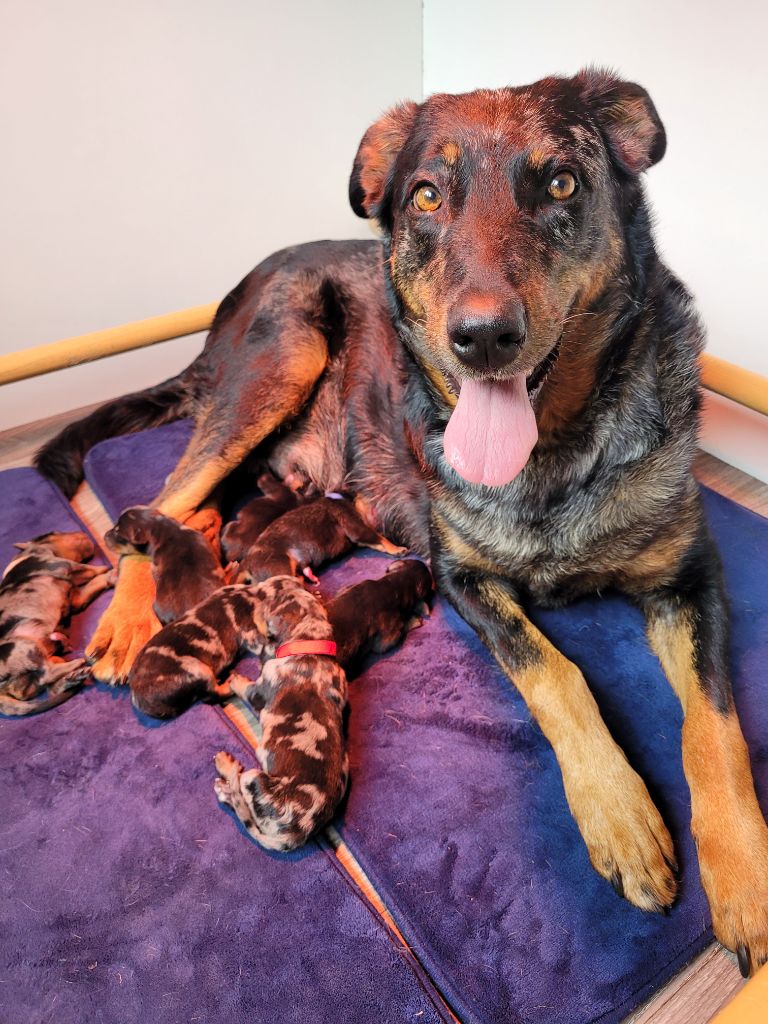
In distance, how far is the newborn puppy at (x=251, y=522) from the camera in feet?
9.38

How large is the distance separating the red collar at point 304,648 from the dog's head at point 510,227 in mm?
668

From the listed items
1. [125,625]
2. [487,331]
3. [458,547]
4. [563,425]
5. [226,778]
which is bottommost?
[226,778]

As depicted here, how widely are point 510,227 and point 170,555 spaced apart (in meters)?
1.56

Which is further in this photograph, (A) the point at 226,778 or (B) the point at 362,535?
(B) the point at 362,535

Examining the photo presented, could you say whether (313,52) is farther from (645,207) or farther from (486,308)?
(486,308)

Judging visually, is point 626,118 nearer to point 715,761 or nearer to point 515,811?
point 715,761

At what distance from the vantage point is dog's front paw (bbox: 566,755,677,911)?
5.81ft

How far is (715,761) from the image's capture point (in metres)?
1.87

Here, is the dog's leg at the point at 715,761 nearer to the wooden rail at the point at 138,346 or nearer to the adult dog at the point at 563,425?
the adult dog at the point at 563,425

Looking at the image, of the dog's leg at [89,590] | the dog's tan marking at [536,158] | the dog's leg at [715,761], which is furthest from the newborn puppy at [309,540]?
the dog's tan marking at [536,158]

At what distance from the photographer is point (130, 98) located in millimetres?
3549

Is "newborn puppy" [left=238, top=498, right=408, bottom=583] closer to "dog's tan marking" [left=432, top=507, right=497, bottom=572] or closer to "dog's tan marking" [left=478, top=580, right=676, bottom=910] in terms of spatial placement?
"dog's tan marking" [left=432, top=507, right=497, bottom=572]

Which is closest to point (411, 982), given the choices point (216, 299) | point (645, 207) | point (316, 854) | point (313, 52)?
point (316, 854)

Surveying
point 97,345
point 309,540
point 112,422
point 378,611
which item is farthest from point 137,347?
point 378,611
